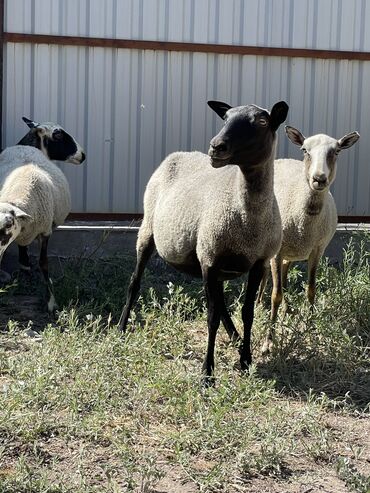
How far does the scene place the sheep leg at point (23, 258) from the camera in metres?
9.05

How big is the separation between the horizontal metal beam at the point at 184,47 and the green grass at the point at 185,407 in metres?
3.43

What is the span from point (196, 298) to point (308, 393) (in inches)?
87.9

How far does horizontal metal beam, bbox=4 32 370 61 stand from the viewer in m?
9.96

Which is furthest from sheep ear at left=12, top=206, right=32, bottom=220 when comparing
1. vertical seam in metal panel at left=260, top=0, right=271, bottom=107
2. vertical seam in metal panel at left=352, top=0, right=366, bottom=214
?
vertical seam in metal panel at left=352, top=0, right=366, bottom=214

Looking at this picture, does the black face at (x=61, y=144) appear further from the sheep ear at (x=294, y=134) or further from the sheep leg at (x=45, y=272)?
the sheep ear at (x=294, y=134)

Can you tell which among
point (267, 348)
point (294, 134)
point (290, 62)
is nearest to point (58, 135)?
point (290, 62)

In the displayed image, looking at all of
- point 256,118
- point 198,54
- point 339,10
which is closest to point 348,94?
point 339,10

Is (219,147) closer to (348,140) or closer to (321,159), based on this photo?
(321,159)

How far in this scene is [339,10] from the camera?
1055cm

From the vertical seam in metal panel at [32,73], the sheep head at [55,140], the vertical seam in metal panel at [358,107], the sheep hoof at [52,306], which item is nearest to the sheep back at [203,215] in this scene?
the sheep hoof at [52,306]

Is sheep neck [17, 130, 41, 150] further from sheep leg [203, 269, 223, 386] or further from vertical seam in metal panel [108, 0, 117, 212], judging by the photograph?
sheep leg [203, 269, 223, 386]

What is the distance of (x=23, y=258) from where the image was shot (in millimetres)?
9070

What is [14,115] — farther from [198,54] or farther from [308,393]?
[308,393]

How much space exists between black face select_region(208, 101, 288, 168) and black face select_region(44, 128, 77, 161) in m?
3.94
